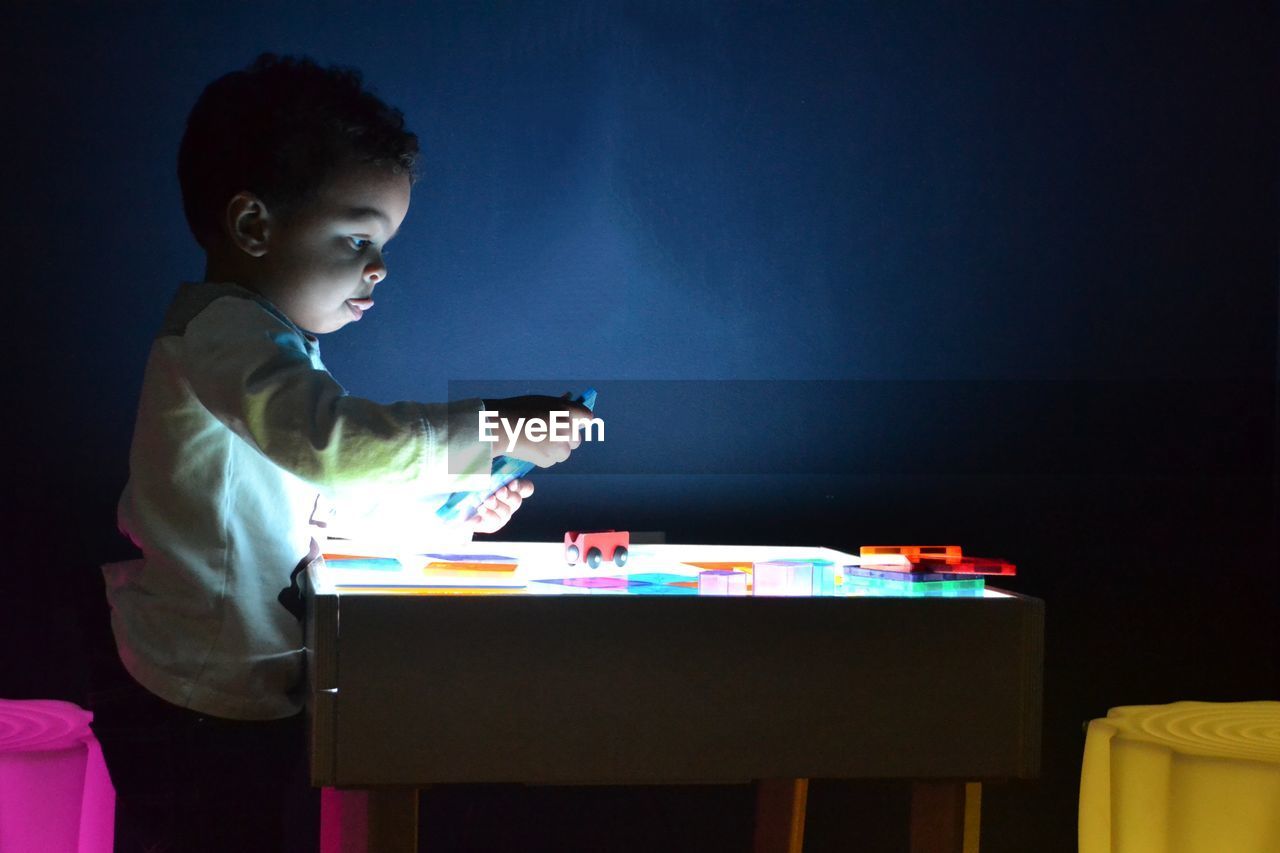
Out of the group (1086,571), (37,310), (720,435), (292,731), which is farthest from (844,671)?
(37,310)

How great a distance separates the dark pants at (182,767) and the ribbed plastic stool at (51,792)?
12 cm

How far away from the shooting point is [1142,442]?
5.26 feet

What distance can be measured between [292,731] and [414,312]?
564 millimetres

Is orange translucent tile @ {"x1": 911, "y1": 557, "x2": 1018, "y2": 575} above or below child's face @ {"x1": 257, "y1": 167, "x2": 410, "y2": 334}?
below

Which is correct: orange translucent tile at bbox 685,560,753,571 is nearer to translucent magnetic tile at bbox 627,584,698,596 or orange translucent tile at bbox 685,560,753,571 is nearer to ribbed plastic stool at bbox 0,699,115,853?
translucent magnetic tile at bbox 627,584,698,596

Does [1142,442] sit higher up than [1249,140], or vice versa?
[1249,140]

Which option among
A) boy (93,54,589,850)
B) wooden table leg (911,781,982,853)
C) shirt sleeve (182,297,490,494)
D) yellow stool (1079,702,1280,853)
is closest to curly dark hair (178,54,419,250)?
boy (93,54,589,850)

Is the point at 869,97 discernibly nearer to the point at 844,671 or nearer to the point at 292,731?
the point at 844,671

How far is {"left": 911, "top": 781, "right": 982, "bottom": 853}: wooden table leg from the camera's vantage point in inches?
37.7

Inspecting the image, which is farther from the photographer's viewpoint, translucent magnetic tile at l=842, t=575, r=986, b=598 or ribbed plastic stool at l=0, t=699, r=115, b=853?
ribbed plastic stool at l=0, t=699, r=115, b=853

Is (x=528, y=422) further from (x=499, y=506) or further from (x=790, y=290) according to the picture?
(x=790, y=290)

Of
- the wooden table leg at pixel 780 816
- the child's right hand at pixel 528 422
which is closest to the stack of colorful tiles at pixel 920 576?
the child's right hand at pixel 528 422
